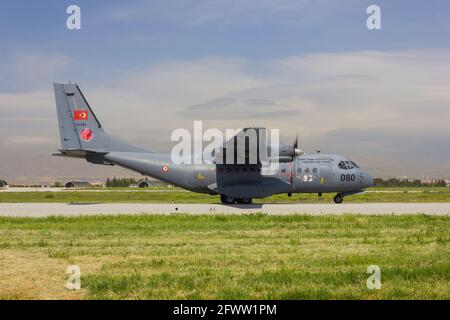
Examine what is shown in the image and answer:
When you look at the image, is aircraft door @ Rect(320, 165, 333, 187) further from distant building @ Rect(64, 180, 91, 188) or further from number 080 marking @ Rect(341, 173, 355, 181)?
distant building @ Rect(64, 180, 91, 188)

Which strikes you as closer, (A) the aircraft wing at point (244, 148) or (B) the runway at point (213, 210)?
(B) the runway at point (213, 210)

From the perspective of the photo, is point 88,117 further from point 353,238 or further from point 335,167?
point 353,238

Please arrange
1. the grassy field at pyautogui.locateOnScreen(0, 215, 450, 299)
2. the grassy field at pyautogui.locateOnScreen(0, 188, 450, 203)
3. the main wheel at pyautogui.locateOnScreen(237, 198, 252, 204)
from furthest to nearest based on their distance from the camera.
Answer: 1. the grassy field at pyautogui.locateOnScreen(0, 188, 450, 203)
2. the main wheel at pyautogui.locateOnScreen(237, 198, 252, 204)
3. the grassy field at pyautogui.locateOnScreen(0, 215, 450, 299)

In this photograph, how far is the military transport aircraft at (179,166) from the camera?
36625 millimetres

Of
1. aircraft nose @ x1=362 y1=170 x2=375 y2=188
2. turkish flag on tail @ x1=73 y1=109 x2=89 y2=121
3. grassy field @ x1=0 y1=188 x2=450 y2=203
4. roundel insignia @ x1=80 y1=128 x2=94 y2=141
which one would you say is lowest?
grassy field @ x1=0 y1=188 x2=450 y2=203

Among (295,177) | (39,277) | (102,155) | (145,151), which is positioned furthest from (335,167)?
(39,277)

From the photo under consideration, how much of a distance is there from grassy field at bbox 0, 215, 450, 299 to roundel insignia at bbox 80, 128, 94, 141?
14.3m

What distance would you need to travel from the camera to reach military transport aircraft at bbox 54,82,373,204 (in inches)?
1442

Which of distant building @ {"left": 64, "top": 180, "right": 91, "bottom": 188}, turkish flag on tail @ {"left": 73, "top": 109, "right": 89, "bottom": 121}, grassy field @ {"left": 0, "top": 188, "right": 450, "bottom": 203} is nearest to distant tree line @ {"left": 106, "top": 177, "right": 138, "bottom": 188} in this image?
distant building @ {"left": 64, "top": 180, "right": 91, "bottom": 188}

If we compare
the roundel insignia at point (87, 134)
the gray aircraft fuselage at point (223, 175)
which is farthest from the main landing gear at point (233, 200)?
the roundel insignia at point (87, 134)

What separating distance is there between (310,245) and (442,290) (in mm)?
6719

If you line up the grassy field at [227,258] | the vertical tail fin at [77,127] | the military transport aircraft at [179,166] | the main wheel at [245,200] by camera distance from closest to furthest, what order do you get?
the grassy field at [227,258] → the military transport aircraft at [179,166] → the vertical tail fin at [77,127] → the main wheel at [245,200]

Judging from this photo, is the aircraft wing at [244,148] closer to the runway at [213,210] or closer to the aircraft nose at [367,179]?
the runway at [213,210]

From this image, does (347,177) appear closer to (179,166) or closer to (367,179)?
(367,179)
